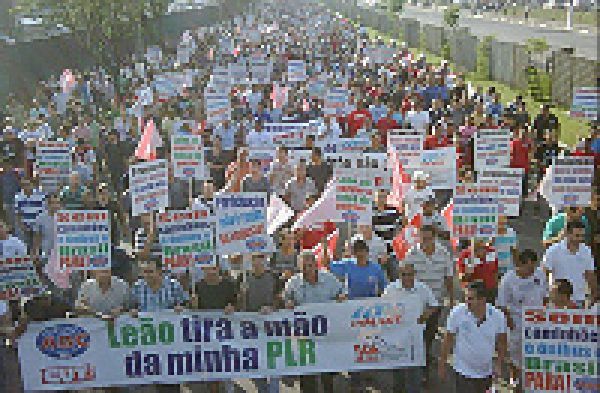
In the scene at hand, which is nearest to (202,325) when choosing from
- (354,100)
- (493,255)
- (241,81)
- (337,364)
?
(337,364)

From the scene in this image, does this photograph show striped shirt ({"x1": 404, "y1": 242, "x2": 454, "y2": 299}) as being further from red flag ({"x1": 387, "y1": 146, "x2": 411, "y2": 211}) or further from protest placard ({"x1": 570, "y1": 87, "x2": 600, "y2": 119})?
protest placard ({"x1": 570, "y1": 87, "x2": 600, "y2": 119})

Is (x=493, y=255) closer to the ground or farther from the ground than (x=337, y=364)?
farther from the ground

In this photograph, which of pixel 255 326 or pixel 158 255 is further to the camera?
pixel 158 255

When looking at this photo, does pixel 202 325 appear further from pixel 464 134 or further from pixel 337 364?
pixel 464 134

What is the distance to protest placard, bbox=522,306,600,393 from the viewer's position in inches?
307

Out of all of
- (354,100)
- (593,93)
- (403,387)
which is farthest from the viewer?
(354,100)

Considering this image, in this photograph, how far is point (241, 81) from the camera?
26750 millimetres

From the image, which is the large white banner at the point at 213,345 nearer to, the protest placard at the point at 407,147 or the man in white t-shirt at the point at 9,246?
the man in white t-shirt at the point at 9,246

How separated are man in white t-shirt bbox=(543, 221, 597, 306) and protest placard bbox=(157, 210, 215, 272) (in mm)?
3708

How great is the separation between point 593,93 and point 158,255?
9.52 meters

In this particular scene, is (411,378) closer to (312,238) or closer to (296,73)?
(312,238)

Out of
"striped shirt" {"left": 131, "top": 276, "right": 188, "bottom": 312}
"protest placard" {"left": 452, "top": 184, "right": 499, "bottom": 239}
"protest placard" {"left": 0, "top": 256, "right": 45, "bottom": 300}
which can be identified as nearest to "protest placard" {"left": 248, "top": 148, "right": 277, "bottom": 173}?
"protest placard" {"left": 452, "top": 184, "right": 499, "bottom": 239}

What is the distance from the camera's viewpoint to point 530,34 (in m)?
59.2

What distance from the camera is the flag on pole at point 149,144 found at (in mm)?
17062
